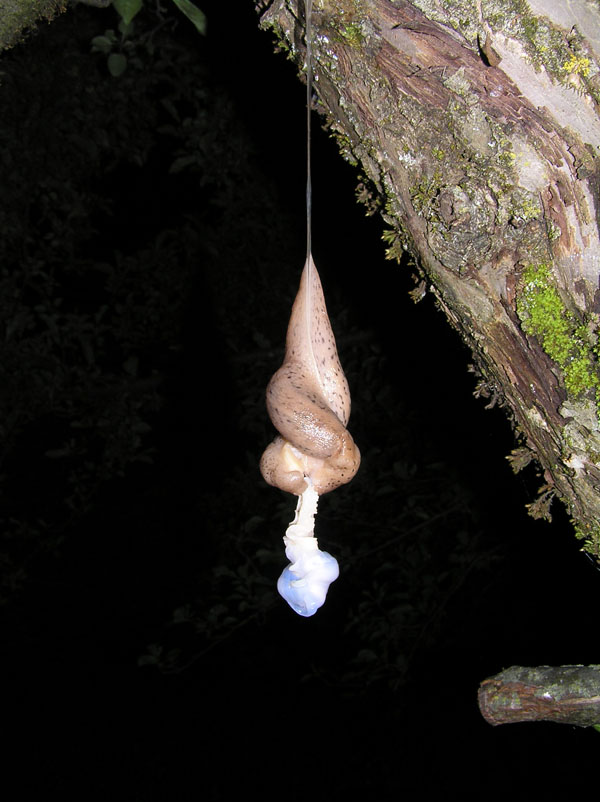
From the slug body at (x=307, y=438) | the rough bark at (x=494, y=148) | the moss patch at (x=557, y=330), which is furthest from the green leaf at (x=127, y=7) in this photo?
the moss patch at (x=557, y=330)

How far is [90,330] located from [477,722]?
3146 mm

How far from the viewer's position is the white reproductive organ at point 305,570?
0.99 metres

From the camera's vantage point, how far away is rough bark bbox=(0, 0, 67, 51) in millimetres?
1153

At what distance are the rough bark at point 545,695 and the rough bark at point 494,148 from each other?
0.35 meters

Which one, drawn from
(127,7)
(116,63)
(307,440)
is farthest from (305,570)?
(116,63)

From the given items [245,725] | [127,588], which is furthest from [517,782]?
[127,588]

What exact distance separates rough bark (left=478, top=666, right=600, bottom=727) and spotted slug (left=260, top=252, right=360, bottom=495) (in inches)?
17.2

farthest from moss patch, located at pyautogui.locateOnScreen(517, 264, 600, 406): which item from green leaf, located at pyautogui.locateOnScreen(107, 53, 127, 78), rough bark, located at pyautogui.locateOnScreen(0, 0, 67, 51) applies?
green leaf, located at pyautogui.locateOnScreen(107, 53, 127, 78)

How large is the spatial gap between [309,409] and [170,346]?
2.68 m

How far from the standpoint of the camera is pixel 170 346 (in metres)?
3.54

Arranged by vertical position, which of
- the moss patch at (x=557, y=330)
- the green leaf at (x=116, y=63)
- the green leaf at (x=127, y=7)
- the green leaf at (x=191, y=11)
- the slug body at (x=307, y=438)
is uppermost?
the moss patch at (x=557, y=330)

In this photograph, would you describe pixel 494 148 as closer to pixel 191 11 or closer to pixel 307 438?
pixel 307 438

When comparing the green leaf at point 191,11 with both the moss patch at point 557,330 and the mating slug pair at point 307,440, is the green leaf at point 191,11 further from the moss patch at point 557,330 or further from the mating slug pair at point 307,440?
the moss patch at point 557,330

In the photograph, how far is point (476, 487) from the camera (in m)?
3.22
